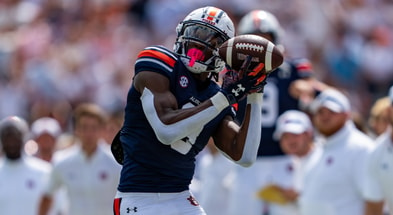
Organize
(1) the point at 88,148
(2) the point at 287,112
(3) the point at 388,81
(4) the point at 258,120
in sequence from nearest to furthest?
(4) the point at 258,120, (2) the point at 287,112, (1) the point at 88,148, (3) the point at 388,81

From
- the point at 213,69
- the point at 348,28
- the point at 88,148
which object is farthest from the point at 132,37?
the point at 213,69

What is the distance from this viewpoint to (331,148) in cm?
746

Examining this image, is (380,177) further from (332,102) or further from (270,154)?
(270,154)

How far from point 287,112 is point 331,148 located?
2.33 ft

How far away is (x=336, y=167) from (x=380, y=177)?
481 mm

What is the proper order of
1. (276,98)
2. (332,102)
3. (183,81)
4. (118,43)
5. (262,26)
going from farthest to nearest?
(118,43) → (276,98) → (262,26) → (332,102) → (183,81)

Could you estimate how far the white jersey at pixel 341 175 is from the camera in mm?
7258

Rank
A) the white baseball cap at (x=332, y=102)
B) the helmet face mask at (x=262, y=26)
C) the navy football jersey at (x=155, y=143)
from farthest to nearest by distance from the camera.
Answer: the helmet face mask at (x=262, y=26) < the white baseball cap at (x=332, y=102) < the navy football jersey at (x=155, y=143)

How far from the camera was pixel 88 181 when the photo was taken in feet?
28.3

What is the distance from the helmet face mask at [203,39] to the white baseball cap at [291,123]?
274 cm

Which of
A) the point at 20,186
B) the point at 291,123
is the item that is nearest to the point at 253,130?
the point at 291,123

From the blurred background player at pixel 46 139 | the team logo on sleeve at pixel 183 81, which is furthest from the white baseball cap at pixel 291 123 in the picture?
the team logo on sleeve at pixel 183 81

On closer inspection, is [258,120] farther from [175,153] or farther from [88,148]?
[88,148]

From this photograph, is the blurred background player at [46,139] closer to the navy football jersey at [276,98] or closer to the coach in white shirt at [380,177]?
the navy football jersey at [276,98]
